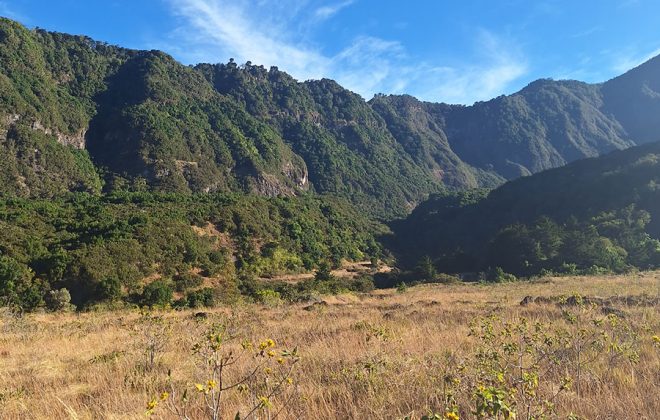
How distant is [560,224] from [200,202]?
2575 inches

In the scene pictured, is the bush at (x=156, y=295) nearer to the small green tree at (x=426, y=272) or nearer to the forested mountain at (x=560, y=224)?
the small green tree at (x=426, y=272)

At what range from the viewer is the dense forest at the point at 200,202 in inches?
1571

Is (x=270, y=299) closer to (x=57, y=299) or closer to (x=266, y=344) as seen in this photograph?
(x=57, y=299)

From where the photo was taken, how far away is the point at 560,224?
67.2 meters

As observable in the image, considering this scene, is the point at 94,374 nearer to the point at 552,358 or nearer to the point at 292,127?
the point at 552,358

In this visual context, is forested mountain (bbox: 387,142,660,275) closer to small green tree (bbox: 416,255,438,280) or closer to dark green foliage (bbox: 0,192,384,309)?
small green tree (bbox: 416,255,438,280)

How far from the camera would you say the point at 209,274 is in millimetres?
45625

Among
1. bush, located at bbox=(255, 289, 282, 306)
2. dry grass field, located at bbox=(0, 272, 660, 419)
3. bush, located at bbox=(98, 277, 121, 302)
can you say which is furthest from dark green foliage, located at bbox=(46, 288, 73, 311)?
dry grass field, located at bbox=(0, 272, 660, 419)

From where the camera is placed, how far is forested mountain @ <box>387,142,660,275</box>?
51.7 metres

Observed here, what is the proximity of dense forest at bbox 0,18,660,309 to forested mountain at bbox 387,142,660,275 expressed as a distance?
1.18 feet

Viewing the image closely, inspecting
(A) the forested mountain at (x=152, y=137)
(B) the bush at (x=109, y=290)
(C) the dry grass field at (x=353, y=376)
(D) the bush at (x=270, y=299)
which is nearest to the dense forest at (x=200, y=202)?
(B) the bush at (x=109, y=290)

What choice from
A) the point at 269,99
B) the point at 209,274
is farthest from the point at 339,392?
the point at 269,99

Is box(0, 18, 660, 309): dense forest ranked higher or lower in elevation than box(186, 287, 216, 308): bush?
higher

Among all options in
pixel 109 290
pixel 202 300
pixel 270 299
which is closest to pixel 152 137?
pixel 109 290
